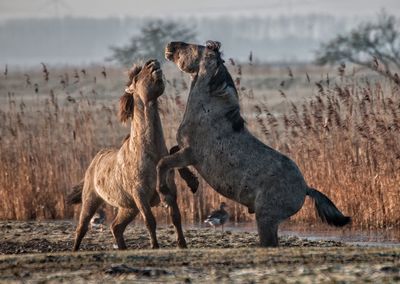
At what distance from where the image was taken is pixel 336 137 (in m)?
16.4

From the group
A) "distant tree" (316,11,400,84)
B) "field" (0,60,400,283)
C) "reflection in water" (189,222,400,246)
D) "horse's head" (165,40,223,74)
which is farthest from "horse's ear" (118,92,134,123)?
"distant tree" (316,11,400,84)

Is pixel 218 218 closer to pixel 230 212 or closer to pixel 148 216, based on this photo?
pixel 230 212

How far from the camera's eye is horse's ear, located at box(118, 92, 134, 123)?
1269 centimetres

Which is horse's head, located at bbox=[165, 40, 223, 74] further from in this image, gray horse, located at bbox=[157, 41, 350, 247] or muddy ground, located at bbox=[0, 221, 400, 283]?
muddy ground, located at bbox=[0, 221, 400, 283]

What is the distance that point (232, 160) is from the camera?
462 inches

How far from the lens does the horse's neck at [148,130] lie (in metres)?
12.2

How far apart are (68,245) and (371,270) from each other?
553 cm

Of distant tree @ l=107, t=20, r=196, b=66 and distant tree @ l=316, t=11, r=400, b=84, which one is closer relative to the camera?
distant tree @ l=316, t=11, r=400, b=84

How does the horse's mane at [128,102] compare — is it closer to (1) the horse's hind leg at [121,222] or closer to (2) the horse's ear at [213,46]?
(2) the horse's ear at [213,46]

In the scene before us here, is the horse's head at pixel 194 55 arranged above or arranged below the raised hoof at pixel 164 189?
above

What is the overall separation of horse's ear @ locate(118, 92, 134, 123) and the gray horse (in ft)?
2.61

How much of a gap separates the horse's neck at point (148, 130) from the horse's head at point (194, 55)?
0.55 m

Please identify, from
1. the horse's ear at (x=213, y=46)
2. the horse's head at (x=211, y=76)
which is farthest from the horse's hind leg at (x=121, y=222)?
the horse's ear at (x=213, y=46)

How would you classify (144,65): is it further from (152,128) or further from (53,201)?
(53,201)
